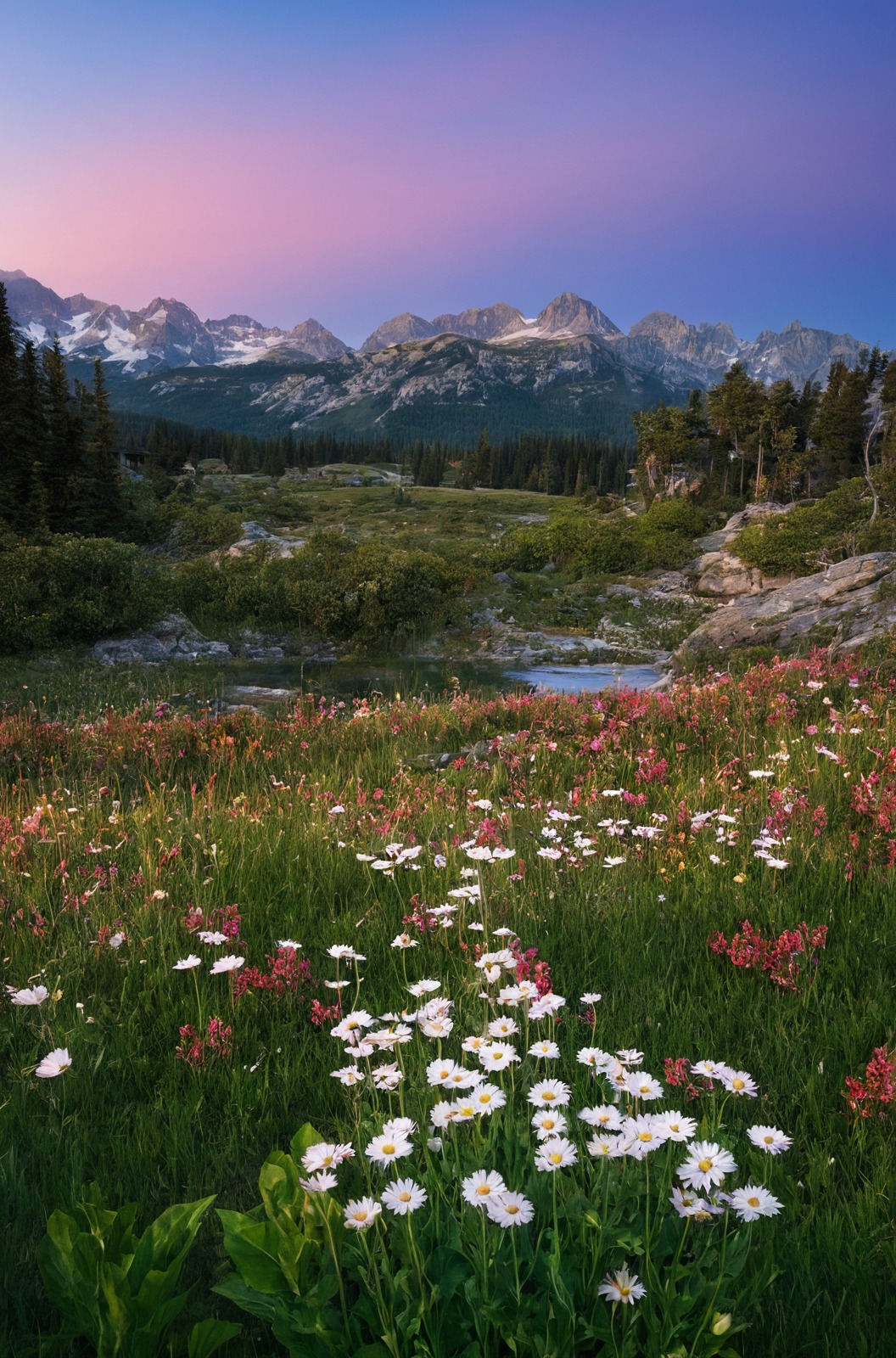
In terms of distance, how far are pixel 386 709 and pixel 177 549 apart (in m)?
42.6

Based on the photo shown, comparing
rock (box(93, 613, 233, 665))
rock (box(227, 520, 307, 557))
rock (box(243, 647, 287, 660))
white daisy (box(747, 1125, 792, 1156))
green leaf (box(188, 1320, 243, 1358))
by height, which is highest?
white daisy (box(747, 1125, 792, 1156))

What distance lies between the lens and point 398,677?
2288cm

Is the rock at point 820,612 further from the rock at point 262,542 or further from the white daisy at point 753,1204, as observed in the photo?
the rock at point 262,542

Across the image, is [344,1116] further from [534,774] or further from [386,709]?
[386,709]

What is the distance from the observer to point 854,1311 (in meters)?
1.73

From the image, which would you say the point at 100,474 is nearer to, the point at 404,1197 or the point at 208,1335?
the point at 208,1335

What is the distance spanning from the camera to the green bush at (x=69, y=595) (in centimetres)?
2467

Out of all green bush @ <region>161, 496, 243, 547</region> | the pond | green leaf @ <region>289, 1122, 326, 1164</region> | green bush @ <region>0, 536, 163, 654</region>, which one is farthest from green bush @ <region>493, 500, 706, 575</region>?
green leaf @ <region>289, 1122, 326, 1164</region>

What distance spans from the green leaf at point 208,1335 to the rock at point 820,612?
527 inches

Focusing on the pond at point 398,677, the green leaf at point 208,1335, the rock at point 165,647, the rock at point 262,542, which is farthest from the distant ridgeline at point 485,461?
the green leaf at point 208,1335

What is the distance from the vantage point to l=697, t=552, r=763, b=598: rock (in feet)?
140

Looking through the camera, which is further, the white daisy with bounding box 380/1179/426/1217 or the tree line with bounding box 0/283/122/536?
the tree line with bounding box 0/283/122/536

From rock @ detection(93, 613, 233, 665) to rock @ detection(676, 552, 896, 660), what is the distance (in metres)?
17.5

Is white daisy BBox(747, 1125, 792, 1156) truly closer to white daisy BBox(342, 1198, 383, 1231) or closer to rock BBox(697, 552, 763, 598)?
white daisy BBox(342, 1198, 383, 1231)
